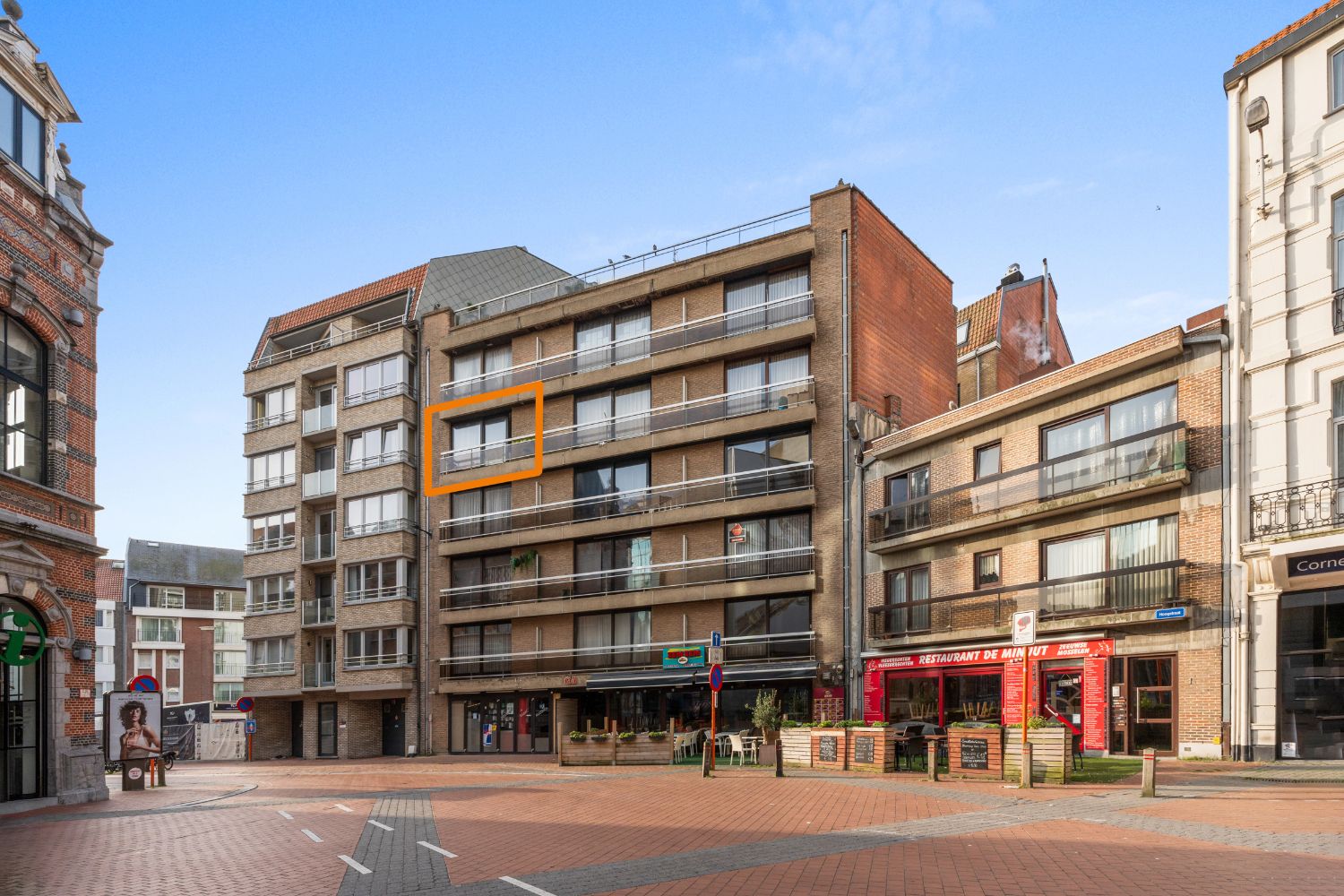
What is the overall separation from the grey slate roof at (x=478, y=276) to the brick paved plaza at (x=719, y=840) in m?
28.0

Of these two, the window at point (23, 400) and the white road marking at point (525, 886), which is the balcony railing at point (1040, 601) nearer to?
the white road marking at point (525, 886)

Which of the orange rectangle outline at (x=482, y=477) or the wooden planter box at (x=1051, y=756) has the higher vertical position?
the orange rectangle outline at (x=482, y=477)

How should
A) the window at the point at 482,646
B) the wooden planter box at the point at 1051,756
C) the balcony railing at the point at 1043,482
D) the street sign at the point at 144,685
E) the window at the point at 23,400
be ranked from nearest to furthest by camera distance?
the wooden planter box at the point at 1051,756 < the window at the point at 23,400 < the balcony railing at the point at 1043,482 < the street sign at the point at 144,685 < the window at the point at 482,646

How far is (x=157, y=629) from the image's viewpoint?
80.2m

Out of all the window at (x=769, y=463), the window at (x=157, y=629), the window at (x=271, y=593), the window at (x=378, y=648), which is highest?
the window at (x=769, y=463)

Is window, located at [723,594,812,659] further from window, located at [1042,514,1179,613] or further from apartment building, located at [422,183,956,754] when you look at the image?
window, located at [1042,514,1179,613]

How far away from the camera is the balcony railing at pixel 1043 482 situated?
2392 cm

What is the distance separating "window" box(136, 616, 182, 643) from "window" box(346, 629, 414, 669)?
41.4 metres

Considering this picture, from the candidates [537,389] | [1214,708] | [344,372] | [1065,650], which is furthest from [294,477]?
[1214,708]

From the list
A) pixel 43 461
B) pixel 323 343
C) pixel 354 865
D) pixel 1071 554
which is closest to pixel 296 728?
pixel 323 343

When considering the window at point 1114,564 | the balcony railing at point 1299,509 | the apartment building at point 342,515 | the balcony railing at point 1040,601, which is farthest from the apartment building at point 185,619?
the balcony railing at point 1299,509

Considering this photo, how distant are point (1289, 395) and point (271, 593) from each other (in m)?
39.3

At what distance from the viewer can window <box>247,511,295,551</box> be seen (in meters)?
48.0

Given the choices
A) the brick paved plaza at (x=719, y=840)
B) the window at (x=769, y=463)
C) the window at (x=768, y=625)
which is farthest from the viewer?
the window at (x=769, y=463)
